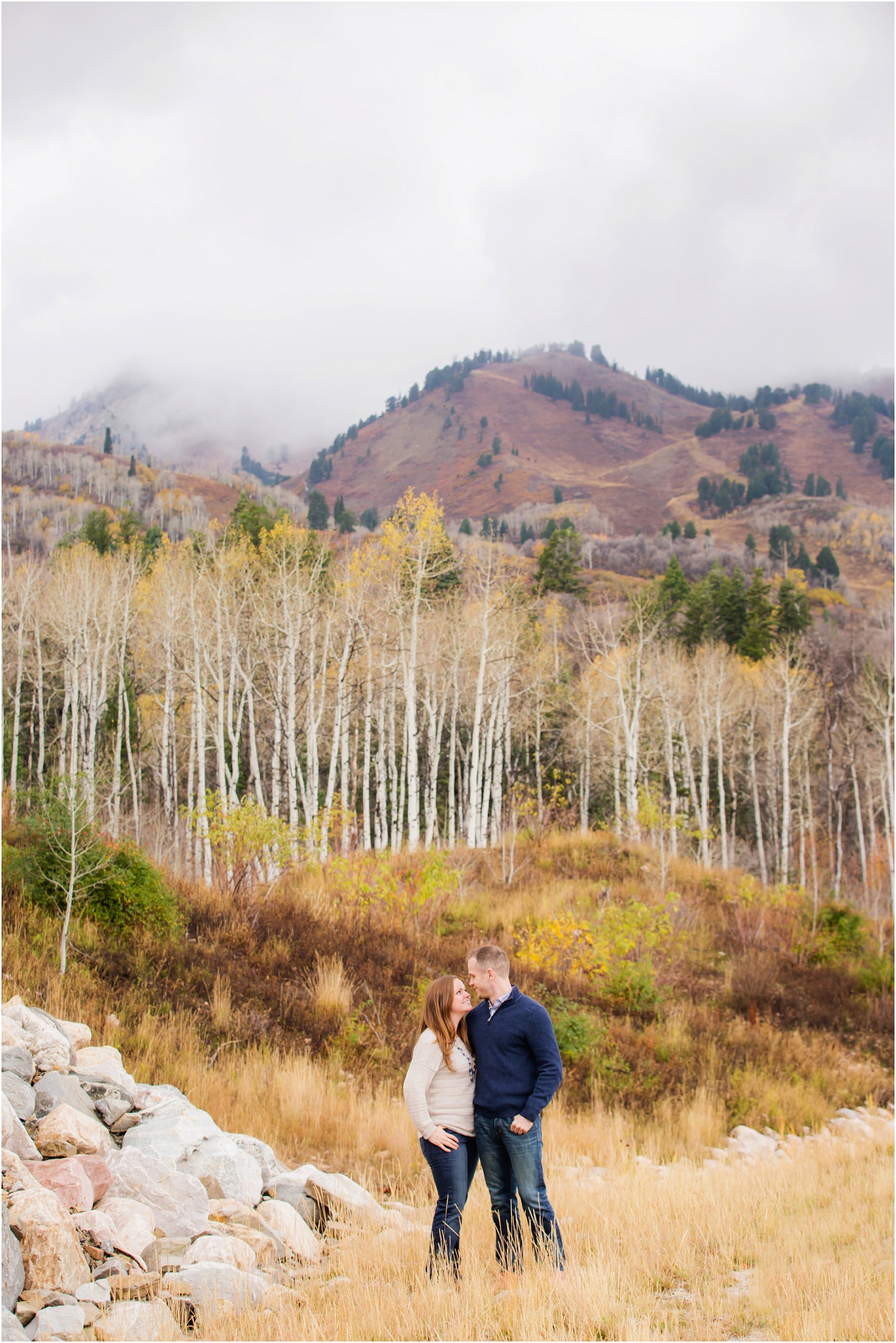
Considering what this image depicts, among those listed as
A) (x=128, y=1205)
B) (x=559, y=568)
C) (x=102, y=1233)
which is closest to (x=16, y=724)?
(x=128, y=1205)

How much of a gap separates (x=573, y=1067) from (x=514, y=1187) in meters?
5.45

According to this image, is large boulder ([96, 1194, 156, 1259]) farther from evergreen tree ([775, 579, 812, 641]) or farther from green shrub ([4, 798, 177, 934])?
evergreen tree ([775, 579, 812, 641])

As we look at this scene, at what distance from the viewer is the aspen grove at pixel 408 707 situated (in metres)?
20.8

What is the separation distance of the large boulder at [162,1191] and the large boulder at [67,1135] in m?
0.16

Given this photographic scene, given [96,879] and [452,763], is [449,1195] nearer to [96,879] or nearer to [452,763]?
[96,879]

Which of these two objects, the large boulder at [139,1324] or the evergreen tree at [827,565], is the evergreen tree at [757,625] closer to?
the large boulder at [139,1324]

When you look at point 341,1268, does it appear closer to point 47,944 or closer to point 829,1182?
point 829,1182

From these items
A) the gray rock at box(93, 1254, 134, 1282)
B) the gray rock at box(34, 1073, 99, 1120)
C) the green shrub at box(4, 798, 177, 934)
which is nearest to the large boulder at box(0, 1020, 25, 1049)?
the gray rock at box(34, 1073, 99, 1120)

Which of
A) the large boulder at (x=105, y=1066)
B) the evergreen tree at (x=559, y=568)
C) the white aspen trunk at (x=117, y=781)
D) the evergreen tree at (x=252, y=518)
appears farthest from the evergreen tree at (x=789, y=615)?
the large boulder at (x=105, y=1066)

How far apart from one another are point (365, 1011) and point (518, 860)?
9.31 m

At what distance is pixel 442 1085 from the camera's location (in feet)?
13.0

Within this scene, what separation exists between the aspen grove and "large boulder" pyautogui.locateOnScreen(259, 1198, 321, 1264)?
29.4ft

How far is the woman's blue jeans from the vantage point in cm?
385

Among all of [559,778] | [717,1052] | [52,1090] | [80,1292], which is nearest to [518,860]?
[717,1052]
